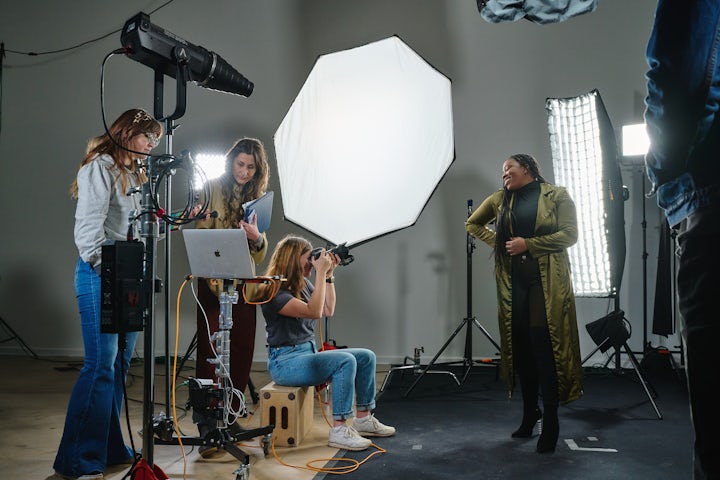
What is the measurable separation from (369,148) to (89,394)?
8.70 ft

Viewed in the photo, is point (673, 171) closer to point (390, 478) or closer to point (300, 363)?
point (390, 478)

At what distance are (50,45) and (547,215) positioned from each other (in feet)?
15.9

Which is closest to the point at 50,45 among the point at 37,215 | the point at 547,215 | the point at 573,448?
the point at 37,215

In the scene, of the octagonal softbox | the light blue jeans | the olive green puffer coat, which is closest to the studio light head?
the light blue jeans

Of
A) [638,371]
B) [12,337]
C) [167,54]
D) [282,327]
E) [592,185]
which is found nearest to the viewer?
[167,54]

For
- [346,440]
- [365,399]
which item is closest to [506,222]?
[365,399]

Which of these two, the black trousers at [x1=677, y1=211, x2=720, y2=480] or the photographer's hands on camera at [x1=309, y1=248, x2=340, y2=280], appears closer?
the black trousers at [x1=677, y1=211, x2=720, y2=480]

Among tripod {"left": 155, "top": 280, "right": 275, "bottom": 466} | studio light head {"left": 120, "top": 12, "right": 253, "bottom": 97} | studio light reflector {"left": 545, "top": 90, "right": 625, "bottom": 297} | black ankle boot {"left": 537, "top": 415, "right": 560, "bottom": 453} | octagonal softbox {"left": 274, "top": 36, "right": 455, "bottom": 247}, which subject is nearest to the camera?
studio light head {"left": 120, "top": 12, "right": 253, "bottom": 97}

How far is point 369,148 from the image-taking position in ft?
14.1

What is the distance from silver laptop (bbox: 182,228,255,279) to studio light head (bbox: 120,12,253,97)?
54 cm

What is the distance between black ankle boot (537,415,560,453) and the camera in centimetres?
257

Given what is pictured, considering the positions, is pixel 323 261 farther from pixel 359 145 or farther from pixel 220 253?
pixel 359 145

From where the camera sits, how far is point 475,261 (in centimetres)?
486

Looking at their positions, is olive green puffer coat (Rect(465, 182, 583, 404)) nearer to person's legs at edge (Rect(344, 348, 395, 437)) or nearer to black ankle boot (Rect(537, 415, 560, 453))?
black ankle boot (Rect(537, 415, 560, 453))
